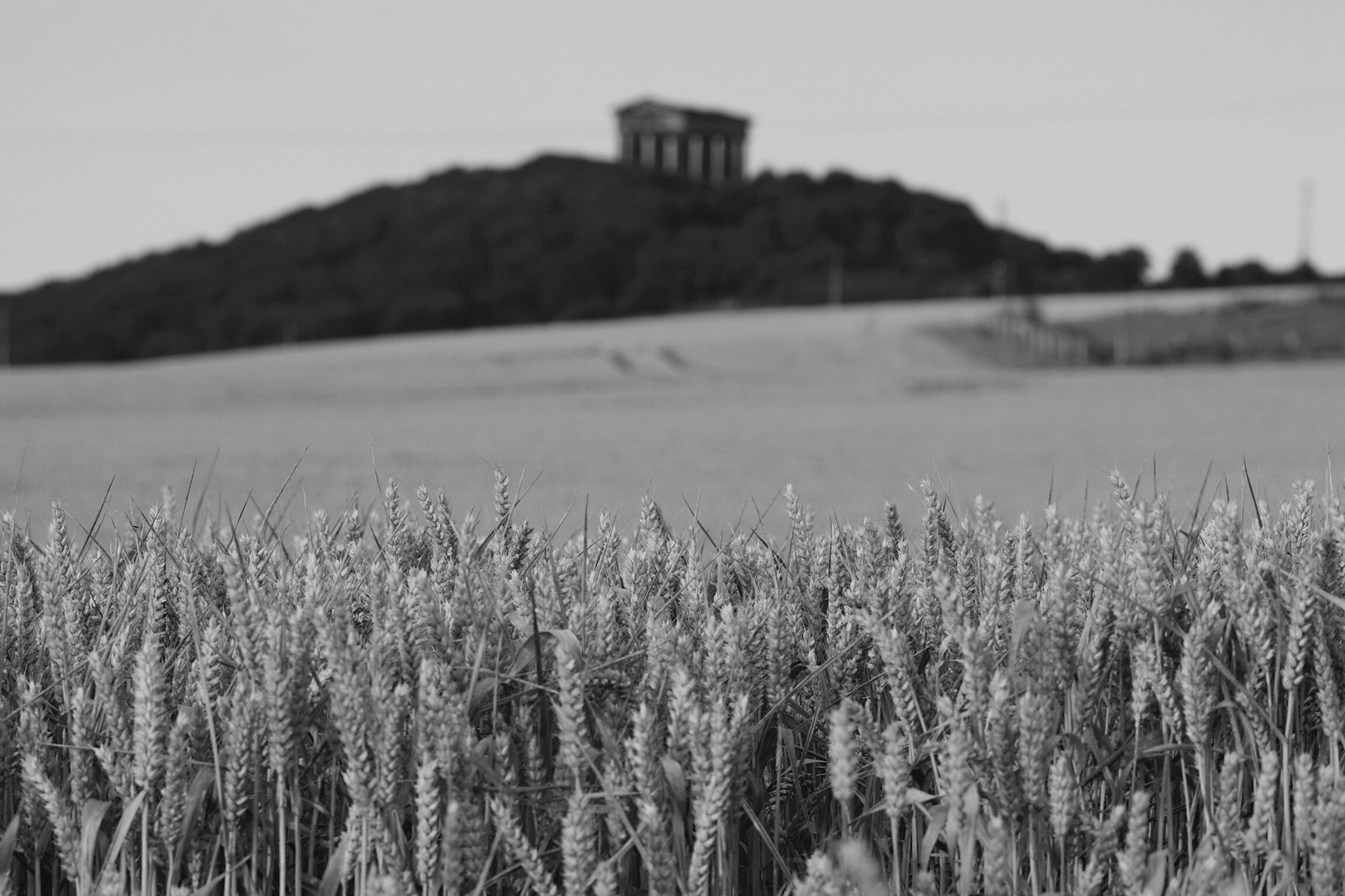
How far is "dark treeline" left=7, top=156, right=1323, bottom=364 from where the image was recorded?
63312mm

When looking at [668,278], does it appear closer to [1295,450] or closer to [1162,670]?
[1295,450]

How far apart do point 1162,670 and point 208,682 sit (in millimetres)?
1427

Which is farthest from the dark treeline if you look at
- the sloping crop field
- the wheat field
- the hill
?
the wheat field

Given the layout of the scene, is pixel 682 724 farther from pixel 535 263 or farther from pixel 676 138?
pixel 676 138

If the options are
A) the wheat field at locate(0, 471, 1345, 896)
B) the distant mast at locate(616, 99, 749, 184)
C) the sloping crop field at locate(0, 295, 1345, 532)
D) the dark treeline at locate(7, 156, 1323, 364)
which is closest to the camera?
the wheat field at locate(0, 471, 1345, 896)

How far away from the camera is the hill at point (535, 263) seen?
208 feet

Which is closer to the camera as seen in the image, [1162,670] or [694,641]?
[1162,670]

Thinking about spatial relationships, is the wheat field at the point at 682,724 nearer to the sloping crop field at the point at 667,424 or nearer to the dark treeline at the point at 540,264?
the sloping crop field at the point at 667,424

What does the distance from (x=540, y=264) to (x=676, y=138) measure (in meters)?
43.6

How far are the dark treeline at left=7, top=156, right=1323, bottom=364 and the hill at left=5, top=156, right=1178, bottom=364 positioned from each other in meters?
0.16

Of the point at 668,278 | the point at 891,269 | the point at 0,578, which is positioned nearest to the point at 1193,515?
the point at 0,578

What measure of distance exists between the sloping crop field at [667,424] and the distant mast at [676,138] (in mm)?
72935

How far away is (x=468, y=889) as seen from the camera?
2.01 m

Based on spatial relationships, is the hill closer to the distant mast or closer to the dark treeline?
the dark treeline
